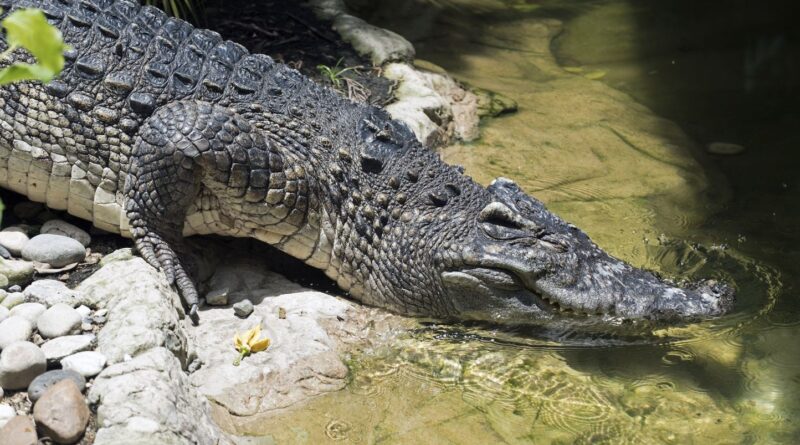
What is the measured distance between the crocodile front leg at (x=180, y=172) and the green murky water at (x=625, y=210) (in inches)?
40.0

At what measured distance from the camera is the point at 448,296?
4.12 m

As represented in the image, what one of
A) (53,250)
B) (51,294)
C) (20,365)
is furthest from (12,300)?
(20,365)

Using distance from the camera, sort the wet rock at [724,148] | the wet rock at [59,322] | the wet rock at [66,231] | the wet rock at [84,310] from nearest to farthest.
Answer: the wet rock at [59,322], the wet rock at [84,310], the wet rock at [66,231], the wet rock at [724,148]

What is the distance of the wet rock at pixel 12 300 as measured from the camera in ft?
11.6

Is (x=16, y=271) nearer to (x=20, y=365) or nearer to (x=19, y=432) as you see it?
(x=20, y=365)

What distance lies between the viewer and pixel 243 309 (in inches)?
158

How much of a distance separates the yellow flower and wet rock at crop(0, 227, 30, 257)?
111cm

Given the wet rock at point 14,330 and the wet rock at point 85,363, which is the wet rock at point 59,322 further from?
the wet rock at point 85,363

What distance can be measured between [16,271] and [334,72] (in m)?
2.81

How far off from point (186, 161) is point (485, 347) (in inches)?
64.8

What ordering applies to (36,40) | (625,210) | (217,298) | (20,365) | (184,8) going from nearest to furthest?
1. (36,40)
2. (20,365)
3. (217,298)
4. (625,210)
5. (184,8)

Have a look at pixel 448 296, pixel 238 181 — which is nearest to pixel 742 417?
pixel 448 296

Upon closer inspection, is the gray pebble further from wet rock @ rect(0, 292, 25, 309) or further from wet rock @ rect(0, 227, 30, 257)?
wet rock @ rect(0, 227, 30, 257)

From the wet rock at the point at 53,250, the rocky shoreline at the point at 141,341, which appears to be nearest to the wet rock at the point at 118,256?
the rocky shoreline at the point at 141,341
